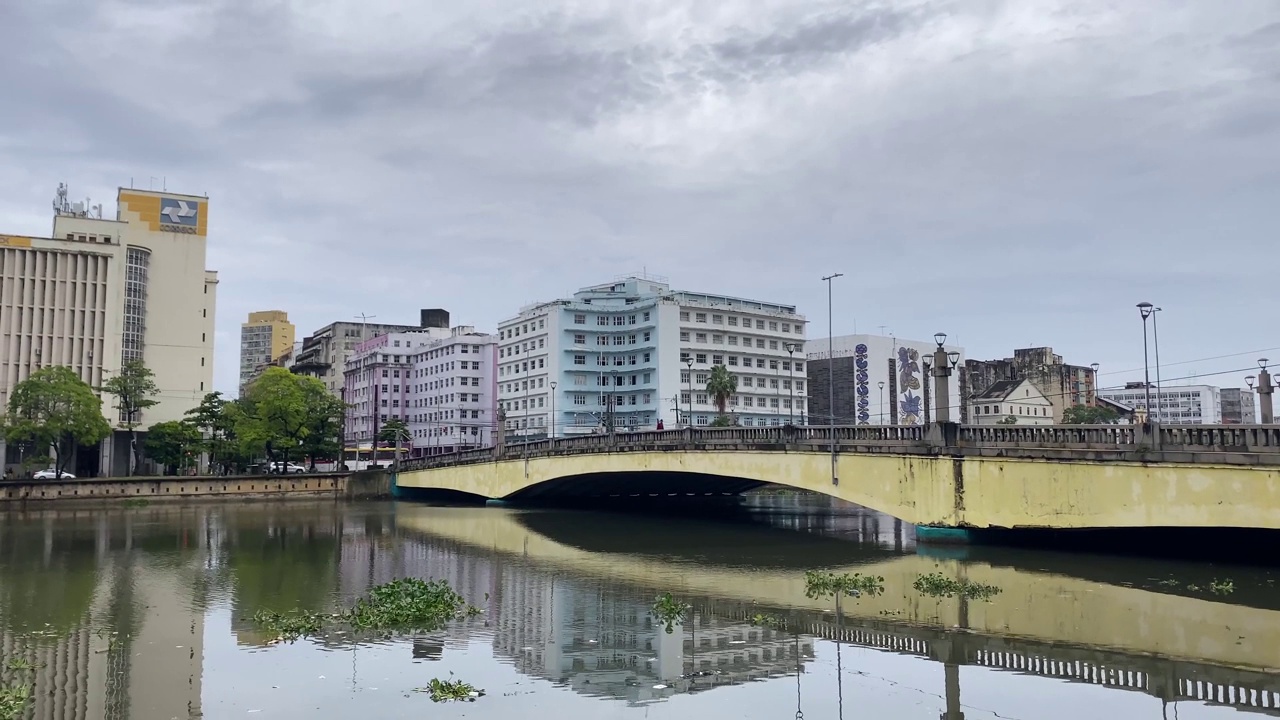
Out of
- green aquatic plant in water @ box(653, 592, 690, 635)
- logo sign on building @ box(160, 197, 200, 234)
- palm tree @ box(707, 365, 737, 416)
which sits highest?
logo sign on building @ box(160, 197, 200, 234)

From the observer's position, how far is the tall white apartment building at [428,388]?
355 ft

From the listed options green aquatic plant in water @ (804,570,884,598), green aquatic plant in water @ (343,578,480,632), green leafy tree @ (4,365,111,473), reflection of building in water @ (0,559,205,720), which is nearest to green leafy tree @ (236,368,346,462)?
green leafy tree @ (4,365,111,473)

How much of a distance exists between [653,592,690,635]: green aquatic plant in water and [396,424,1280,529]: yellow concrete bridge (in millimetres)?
13557

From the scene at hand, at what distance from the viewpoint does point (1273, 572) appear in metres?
26.4

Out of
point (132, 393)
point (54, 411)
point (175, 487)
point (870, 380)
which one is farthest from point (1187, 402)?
point (54, 411)

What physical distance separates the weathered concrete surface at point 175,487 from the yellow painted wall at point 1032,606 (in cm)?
4665

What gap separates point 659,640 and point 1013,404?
10088 centimetres

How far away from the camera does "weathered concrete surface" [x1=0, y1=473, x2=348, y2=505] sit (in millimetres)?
64688

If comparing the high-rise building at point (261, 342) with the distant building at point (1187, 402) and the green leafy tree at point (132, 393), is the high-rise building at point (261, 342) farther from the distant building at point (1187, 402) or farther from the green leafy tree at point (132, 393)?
the distant building at point (1187, 402)

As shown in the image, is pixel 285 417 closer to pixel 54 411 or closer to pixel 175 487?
pixel 175 487

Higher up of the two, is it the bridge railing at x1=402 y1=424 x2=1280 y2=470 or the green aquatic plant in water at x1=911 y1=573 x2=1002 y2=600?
the bridge railing at x1=402 y1=424 x2=1280 y2=470

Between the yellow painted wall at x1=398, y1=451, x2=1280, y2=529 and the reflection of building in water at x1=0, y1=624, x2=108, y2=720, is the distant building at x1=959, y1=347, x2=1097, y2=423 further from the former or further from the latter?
the reflection of building in water at x1=0, y1=624, x2=108, y2=720

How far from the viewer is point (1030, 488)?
3047cm

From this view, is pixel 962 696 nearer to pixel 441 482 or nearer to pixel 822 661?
pixel 822 661
